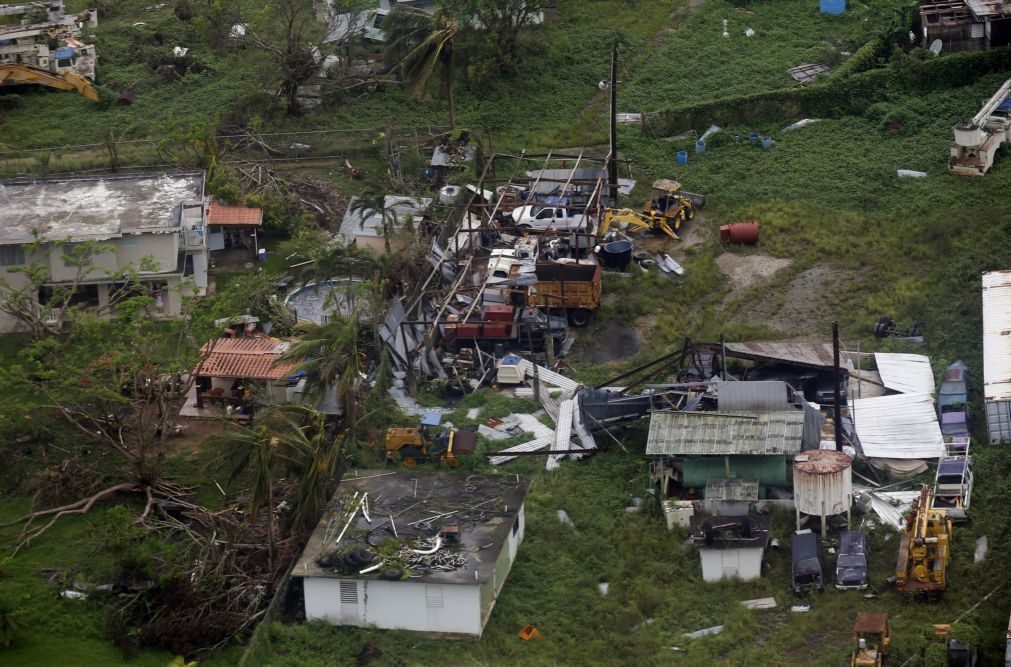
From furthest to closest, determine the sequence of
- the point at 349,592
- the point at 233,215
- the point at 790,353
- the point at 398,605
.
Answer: the point at 233,215
the point at 790,353
the point at 349,592
the point at 398,605

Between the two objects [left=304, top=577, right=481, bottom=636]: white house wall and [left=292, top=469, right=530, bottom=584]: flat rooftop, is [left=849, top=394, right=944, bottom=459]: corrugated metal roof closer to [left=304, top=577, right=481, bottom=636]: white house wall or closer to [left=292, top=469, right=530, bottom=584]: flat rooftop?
[left=292, top=469, right=530, bottom=584]: flat rooftop

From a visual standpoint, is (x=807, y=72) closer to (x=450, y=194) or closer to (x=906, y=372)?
(x=450, y=194)

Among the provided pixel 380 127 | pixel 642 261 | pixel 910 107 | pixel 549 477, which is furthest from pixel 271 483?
pixel 910 107

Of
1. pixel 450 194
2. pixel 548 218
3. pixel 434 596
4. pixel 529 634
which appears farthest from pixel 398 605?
pixel 450 194

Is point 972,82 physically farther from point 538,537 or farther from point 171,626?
point 171,626

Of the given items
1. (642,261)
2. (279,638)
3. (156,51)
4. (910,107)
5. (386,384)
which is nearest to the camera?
(279,638)

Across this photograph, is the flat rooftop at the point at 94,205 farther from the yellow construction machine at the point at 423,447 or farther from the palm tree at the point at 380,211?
the yellow construction machine at the point at 423,447

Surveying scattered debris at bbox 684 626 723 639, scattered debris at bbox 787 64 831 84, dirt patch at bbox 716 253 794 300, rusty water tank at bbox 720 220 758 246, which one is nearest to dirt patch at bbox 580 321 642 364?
dirt patch at bbox 716 253 794 300
